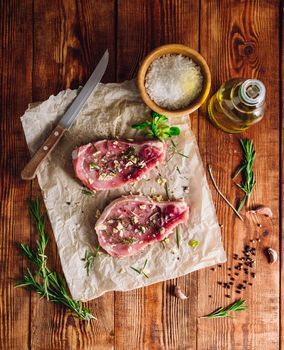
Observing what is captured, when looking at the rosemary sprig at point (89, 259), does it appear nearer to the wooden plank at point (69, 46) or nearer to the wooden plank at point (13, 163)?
the wooden plank at point (69, 46)

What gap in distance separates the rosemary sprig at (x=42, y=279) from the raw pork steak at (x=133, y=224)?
7.9 inches

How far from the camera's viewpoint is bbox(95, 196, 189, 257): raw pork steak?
1729mm

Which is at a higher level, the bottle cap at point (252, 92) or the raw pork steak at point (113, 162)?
the bottle cap at point (252, 92)

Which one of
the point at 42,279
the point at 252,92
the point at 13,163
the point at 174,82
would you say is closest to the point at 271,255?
the point at 252,92

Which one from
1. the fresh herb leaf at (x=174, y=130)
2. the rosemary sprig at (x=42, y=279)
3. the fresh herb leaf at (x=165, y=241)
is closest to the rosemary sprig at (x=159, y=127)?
the fresh herb leaf at (x=174, y=130)

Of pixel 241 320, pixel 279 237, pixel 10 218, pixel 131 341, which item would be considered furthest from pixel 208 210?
pixel 10 218

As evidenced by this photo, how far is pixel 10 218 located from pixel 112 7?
810 mm

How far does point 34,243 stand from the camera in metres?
1.81

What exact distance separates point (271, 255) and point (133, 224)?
0.49 meters

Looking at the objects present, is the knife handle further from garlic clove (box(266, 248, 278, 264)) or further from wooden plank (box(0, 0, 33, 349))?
garlic clove (box(266, 248, 278, 264))

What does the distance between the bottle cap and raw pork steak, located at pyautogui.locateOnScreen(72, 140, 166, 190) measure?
32 cm

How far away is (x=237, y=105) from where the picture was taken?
1629 mm

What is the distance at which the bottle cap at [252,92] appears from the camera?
157cm

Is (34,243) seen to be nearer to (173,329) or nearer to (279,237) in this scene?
(173,329)
